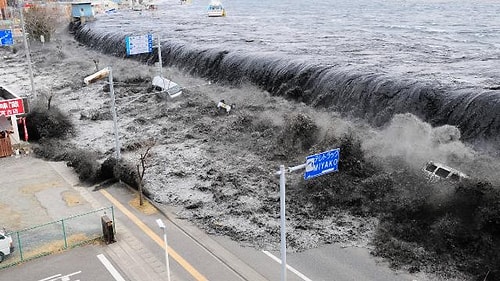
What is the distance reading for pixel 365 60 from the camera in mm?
44188

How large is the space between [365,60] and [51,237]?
31.7 m

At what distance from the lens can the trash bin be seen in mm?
20078

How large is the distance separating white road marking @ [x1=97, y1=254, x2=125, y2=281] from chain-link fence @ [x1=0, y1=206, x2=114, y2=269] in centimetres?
147

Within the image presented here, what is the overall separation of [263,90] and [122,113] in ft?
39.4

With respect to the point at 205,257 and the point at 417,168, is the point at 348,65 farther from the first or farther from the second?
the point at 205,257

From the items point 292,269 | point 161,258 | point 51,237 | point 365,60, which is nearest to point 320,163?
point 292,269

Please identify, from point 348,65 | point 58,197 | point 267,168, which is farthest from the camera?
point 348,65

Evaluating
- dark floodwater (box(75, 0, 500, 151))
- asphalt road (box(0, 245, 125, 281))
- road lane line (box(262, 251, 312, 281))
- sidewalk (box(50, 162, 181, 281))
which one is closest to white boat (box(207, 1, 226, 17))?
dark floodwater (box(75, 0, 500, 151))

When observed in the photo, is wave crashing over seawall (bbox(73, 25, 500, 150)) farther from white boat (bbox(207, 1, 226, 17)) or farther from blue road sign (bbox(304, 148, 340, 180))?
white boat (bbox(207, 1, 226, 17))

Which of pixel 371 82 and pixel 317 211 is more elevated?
pixel 371 82

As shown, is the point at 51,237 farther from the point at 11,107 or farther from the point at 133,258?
the point at 11,107

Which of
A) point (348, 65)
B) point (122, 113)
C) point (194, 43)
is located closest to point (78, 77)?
point (194, 43)

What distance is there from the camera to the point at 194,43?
61312mm

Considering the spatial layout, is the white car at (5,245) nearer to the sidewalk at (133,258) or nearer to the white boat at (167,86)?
the sidewalk at (133,258)
